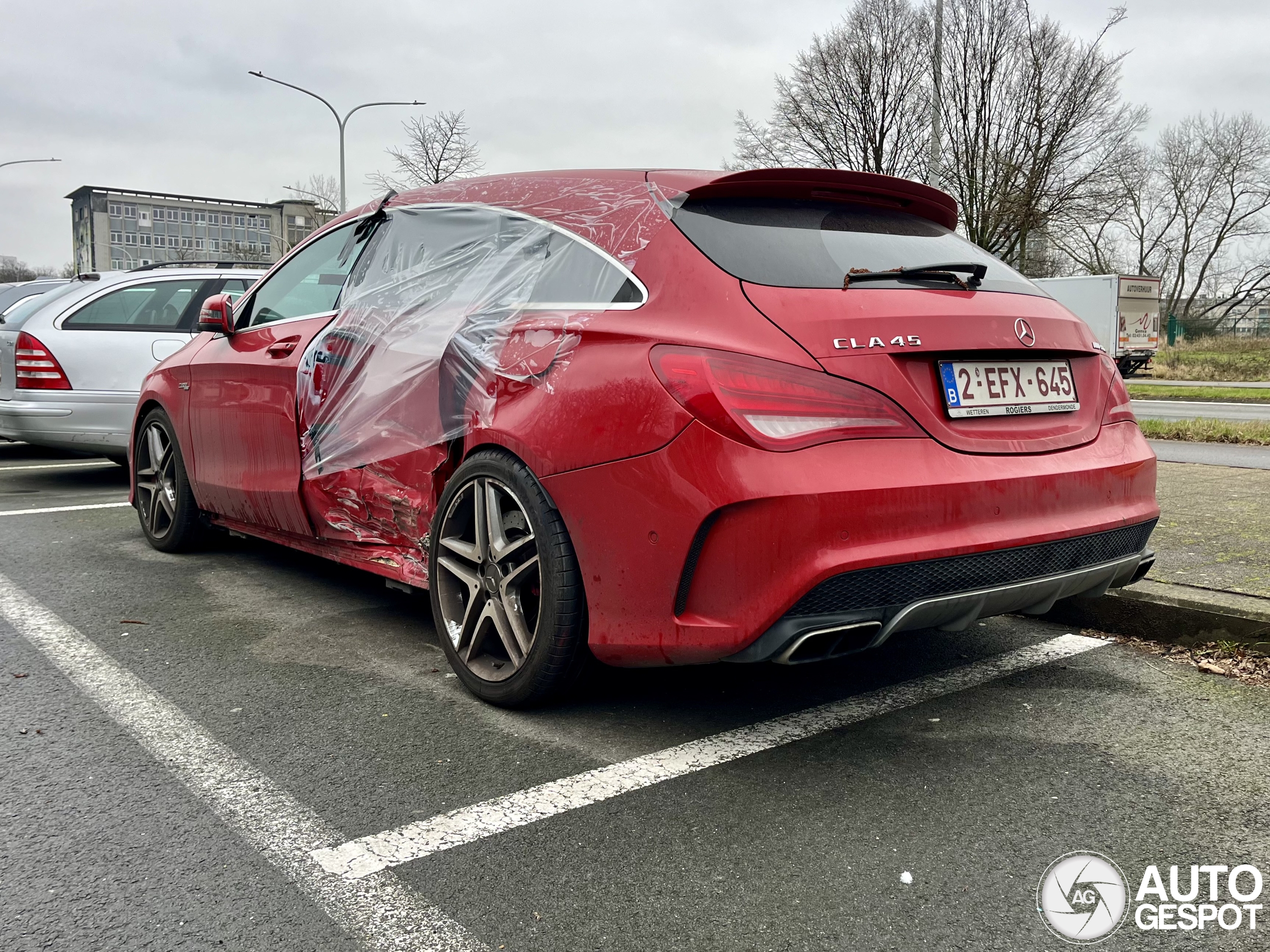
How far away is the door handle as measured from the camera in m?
4.34

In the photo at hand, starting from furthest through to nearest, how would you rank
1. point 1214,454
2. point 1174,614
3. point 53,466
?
point 1214,454
point 53,466
point 1174,614

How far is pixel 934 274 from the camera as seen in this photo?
3.07 m

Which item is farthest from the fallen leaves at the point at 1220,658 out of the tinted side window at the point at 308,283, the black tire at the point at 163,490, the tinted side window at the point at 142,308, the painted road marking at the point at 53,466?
the painted road marking at the point at 53,466

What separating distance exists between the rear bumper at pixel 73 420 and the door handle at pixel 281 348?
3880 millimetres

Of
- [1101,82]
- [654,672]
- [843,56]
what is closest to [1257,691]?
[654,672]

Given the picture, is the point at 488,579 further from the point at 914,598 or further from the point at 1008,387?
the point at 1008,387

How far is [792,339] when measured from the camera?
2.70 metres

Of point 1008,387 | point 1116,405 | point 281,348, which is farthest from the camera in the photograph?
point 281,348

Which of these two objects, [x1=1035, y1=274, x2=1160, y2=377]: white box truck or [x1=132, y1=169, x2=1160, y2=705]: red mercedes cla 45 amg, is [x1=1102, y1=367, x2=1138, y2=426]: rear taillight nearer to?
[x1=132, y1=169, x2=1160, y2=705]: red mercedes cla 45 amg

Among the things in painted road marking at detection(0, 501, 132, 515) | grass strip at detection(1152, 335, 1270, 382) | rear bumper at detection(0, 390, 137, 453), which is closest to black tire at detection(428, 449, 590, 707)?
painted road marking at detection(0, 501, 132, 515)

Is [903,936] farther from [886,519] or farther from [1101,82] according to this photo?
[1101,82]

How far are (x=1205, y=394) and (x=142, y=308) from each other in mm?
19751

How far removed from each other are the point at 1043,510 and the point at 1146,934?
1120mm

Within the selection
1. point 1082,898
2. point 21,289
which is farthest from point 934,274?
point 21,289
